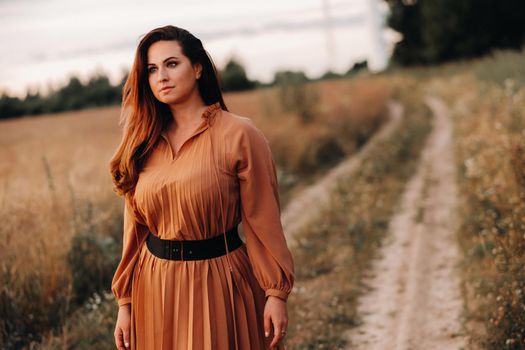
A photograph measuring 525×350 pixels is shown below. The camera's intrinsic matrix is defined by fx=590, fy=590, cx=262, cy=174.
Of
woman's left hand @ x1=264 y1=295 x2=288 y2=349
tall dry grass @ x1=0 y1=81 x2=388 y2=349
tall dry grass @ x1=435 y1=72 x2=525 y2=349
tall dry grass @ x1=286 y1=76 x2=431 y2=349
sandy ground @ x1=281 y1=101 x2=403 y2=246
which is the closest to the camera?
woman's left hand @ x1=264 y1=295 x2=288 y2=349

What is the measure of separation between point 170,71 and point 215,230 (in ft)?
2.14

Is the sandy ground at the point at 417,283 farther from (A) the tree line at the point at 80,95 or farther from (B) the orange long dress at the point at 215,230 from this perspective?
(A) the tree line at the point at 80,95

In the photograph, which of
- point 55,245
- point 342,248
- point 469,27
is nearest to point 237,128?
point 55,245

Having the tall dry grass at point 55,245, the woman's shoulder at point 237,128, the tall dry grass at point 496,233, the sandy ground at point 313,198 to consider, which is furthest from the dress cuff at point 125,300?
the sandy ground at point 313,198

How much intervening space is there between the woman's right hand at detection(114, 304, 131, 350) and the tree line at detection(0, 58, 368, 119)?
19760mm

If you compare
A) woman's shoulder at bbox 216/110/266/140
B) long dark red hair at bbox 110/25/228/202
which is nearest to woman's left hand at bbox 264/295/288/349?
woman's shoulder at bbox 216/110/266/140

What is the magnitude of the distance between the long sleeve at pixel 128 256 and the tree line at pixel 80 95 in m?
19.7

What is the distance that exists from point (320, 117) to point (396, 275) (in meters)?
9.77

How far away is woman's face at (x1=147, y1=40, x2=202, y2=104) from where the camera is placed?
91.4 inches

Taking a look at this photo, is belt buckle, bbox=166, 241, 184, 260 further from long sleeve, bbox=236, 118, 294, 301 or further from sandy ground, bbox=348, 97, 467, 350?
sandy ground, bbox=348, 97, 467, 350

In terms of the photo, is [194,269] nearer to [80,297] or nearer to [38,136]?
[80,297]

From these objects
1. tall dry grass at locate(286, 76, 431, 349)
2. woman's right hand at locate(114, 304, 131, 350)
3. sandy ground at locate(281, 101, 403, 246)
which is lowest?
sandy ground at locate(281, 101, 403, 246)

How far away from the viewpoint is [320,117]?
15500 millimetres

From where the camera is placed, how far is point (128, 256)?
2.54 metres
